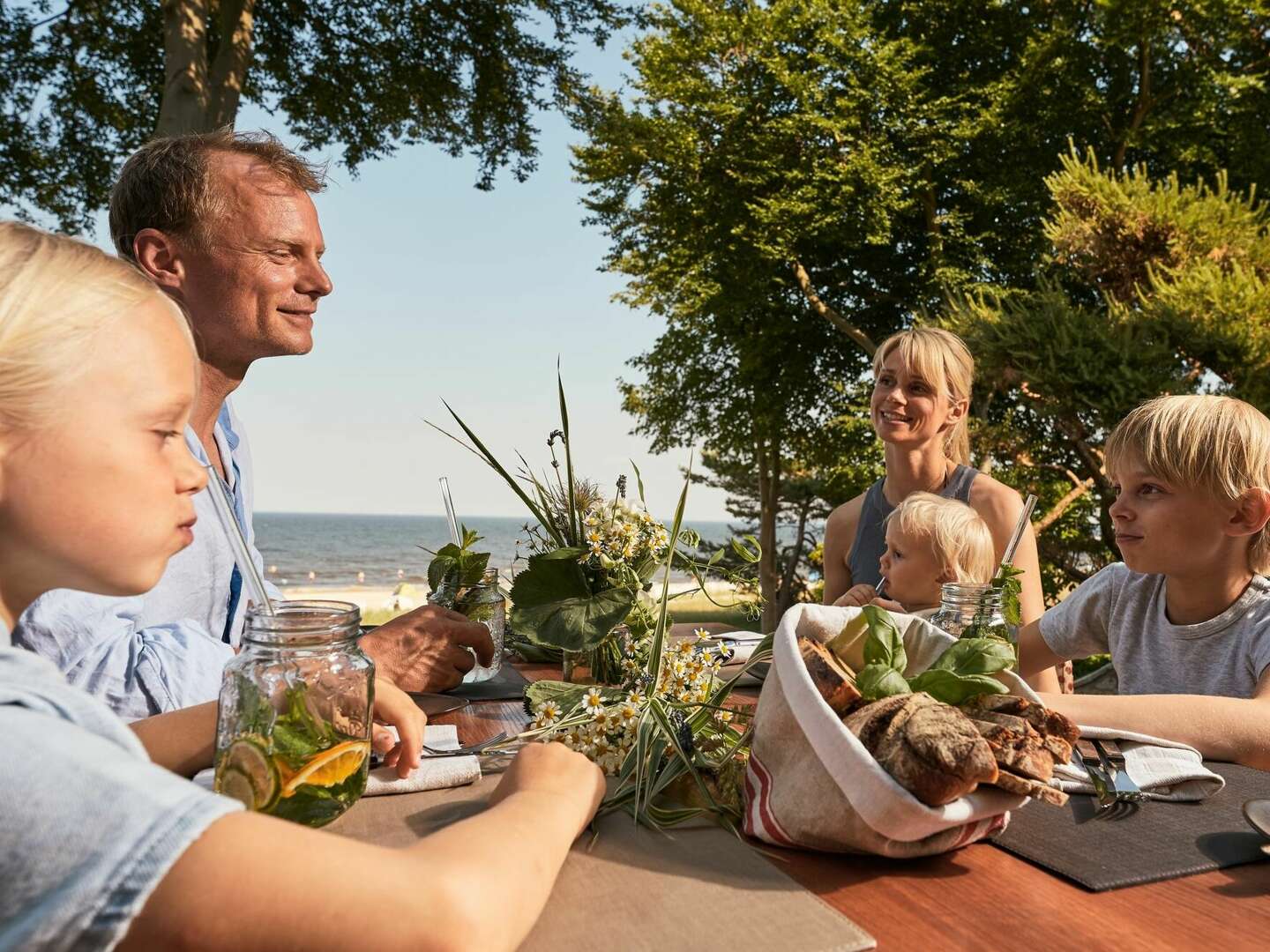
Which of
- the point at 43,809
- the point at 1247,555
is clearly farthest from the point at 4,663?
the point at 1247,555

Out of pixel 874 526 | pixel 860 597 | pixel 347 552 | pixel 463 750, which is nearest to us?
pixel 463 750

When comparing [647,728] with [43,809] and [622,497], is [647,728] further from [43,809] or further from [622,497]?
[43,809]

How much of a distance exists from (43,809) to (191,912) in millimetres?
108

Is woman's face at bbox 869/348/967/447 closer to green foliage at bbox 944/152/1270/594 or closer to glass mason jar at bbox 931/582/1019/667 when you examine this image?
glass mason jar at bbox 931/582/1019/667

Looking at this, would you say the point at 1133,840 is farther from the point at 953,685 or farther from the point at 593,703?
the point at 593,703

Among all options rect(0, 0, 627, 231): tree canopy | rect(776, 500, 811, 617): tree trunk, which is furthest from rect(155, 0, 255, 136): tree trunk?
rect(776, 500, 811, 617): tree trunk

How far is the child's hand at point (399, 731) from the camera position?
1149 millimetres

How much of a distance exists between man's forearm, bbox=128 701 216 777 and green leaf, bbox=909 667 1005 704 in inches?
32.6

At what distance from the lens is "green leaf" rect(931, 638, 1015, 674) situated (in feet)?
3.11

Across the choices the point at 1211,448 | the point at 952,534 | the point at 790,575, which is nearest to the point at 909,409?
the point at 952,534

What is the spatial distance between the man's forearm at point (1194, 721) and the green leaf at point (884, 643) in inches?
17.5

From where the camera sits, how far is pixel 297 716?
38.6 inches

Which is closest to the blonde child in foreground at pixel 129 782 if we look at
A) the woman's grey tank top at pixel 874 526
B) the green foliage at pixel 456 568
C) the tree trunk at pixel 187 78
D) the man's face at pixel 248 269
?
the green foliage at pixel 456 568

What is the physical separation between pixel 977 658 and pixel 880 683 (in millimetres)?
110
